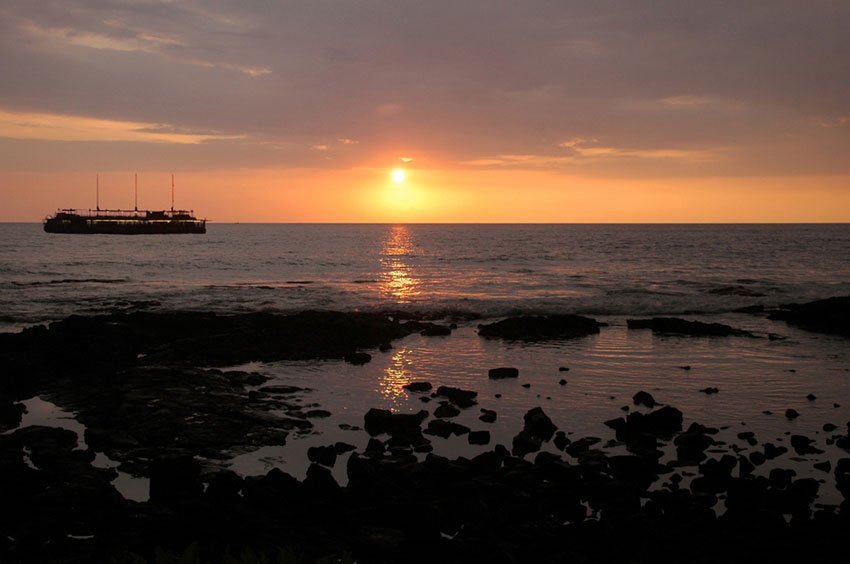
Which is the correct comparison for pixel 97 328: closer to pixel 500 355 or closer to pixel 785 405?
pixel 500 355

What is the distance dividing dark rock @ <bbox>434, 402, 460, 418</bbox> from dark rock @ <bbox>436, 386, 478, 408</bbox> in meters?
0.75

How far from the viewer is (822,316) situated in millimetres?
34406

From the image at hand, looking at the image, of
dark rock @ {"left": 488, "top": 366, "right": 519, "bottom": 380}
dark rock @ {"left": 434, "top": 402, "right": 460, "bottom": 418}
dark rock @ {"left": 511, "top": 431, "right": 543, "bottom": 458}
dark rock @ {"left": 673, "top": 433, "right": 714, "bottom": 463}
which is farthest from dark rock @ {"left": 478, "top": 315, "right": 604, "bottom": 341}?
dark rock @ {"left": 511, "top": 431, "right": 543, "bottom": 458}

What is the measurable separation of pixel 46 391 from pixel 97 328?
A: 24.6 feet

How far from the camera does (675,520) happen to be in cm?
1016

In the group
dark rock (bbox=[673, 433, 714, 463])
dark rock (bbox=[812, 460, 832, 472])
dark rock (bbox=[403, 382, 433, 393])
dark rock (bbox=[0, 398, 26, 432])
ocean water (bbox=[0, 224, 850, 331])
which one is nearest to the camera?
dark rock (bbox=[812, 460, 832, 472])

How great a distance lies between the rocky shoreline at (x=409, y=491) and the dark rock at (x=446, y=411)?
0.07 m

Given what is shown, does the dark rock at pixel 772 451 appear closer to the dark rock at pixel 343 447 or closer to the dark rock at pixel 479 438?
the dark rock at pixel 479 438

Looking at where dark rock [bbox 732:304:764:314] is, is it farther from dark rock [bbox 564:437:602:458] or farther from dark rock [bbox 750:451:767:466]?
dark rock [bbox 564:437:602:458]

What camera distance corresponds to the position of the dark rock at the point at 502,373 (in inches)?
848

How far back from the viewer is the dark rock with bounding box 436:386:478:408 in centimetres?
1806

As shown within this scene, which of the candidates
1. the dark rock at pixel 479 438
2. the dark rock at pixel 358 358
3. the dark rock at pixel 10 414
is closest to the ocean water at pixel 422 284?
the dark rock at pixel 358 358

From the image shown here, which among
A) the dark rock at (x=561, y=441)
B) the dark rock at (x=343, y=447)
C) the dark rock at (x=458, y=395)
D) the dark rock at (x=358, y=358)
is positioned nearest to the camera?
the dark rock at (x=343, y=447)

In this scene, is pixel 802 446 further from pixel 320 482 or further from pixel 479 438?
pixel 320 482
